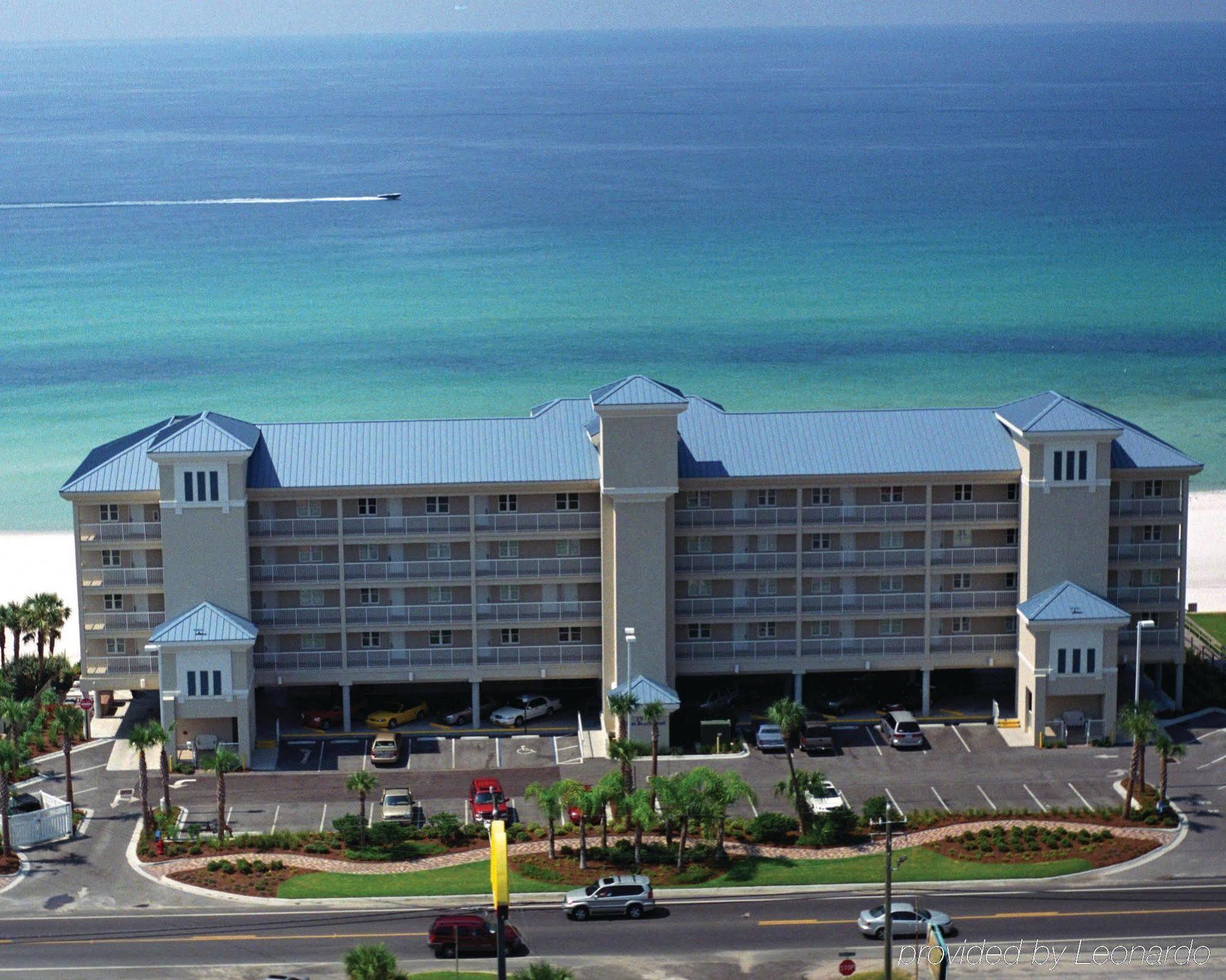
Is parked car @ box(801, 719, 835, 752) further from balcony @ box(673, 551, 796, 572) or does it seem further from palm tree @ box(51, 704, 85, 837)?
palm tree @ box(51, 704, 85, 837)

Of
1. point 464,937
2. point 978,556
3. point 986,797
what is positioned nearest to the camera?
point 464,937

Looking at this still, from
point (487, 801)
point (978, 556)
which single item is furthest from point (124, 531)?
point (978, 556)

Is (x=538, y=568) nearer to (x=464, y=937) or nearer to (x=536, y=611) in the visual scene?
(x=536, y=611)

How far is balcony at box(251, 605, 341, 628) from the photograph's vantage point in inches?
3140

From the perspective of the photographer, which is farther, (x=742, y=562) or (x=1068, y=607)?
(x=742, y=562)

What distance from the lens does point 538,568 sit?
8000 centimetres

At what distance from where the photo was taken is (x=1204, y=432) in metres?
153

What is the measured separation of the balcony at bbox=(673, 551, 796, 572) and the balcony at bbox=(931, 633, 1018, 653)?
22.7 feet

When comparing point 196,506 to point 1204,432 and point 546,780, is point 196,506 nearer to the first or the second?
point 546,780

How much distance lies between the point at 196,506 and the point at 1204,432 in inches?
3850

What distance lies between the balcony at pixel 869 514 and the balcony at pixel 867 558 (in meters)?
1.28

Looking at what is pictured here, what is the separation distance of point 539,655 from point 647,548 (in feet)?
21.6

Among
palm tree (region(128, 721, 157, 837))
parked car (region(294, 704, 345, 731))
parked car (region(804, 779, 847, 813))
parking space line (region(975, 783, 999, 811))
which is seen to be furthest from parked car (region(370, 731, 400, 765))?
parking space line (region(975, 783, 999, 811))

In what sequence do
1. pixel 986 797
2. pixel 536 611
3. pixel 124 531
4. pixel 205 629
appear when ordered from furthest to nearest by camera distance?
→ 1. pixel 536 611
2. pixel 124 531
3. pixel 205 629
4. pixel 986 797
